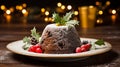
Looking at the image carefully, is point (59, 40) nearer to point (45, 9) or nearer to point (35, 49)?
point (35, 49)

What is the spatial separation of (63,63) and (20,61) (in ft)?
0.56

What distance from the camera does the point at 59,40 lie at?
1274mm

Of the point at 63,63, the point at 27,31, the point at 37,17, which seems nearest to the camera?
the point at 63,63

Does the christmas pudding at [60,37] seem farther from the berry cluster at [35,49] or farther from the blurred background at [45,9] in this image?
the blurred background at [45,9]

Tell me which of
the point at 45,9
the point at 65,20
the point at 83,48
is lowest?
the point at 83,48

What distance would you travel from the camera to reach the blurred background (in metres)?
2.88

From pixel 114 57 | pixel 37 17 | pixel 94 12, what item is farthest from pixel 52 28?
pixel 37 17

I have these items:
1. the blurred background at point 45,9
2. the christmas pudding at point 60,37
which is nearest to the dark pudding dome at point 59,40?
the christmas pudding at point 60,37

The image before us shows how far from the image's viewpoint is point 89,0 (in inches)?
119

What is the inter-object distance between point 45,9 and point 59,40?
6.02 feet

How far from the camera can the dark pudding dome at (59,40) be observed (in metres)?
1.27

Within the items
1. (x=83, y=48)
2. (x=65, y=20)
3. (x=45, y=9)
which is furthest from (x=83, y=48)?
(x=45, y=9)

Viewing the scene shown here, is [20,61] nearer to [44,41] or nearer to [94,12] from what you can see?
[44,41]

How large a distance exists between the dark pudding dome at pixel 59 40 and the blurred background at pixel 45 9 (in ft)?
4.92
